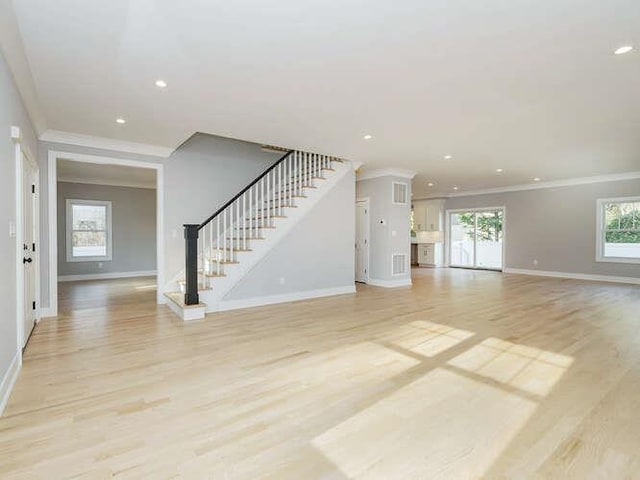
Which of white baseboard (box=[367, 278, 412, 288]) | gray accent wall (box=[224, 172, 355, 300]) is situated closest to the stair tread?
gray accent wall (box=[224, 172, 355, 300])

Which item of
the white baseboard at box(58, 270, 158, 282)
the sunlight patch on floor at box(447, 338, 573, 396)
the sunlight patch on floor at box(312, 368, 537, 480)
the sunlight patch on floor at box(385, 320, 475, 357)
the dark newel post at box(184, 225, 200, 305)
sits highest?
the dark newel post at box(184, 225, 200, 305)

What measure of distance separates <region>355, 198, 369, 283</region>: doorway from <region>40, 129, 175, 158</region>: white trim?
426cm

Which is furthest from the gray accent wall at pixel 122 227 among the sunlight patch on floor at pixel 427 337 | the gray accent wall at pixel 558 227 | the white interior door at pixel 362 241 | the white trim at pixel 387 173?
the gray accent wall at pixel 558 227

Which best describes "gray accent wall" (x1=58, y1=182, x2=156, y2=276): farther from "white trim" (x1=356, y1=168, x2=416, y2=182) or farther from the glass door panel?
the glass door panel

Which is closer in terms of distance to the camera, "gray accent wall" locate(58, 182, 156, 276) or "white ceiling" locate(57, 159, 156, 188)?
"white ceiling" locate(57, 159, 156, 188)

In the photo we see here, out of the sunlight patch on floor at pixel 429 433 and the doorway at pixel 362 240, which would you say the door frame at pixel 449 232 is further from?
the sunlight patch on floor at pixel 429 433

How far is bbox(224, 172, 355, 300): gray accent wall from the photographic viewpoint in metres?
5.62

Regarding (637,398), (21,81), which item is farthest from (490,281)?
(21,81)

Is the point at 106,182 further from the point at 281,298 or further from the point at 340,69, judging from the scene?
the point at 340,69

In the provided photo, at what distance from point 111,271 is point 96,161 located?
15.9 feet

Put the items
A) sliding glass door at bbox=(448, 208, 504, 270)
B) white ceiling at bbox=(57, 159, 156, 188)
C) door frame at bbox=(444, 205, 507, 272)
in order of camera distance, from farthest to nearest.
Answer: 1. sliding glass door at bbox=(448, 208, 504, 270)
2. door frame at bbox=(444, 205, 507, 272)
3. white ceiling at bbox=(57, 159, 156, 188)

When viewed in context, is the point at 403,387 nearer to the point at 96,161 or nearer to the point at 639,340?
the point at 639,340

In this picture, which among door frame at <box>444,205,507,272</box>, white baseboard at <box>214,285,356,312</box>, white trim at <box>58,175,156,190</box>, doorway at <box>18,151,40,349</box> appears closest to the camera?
doorway at <box>18,151,40,349</box>

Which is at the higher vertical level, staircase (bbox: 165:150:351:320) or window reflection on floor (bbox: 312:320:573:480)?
staircase (bbox: 165:150:351:320)
